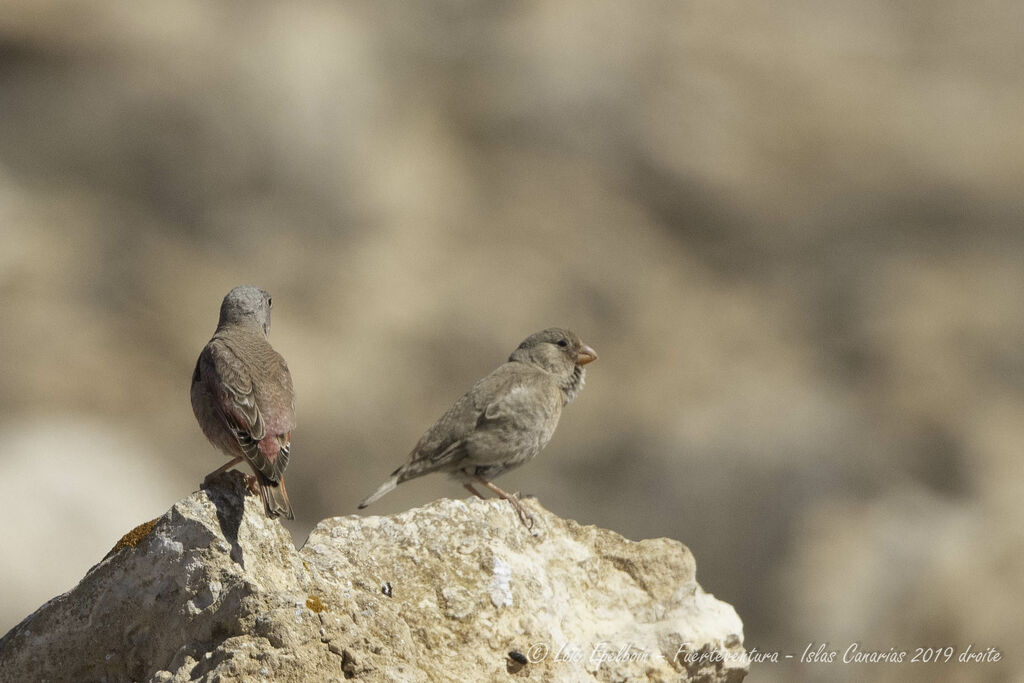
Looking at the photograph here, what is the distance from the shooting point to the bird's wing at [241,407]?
5.35 metres

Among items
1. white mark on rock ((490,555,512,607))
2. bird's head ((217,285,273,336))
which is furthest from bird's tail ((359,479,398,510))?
white mark on rock ((490,555,512,607))

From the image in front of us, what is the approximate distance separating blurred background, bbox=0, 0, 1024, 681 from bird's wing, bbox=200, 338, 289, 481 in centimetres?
1103

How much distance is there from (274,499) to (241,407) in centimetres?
63

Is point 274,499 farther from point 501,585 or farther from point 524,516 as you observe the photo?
point 524,516

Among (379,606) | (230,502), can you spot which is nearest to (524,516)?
(379,606)

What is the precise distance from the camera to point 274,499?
5055 millimetres

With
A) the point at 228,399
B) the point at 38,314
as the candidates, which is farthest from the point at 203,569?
the point at 38,314

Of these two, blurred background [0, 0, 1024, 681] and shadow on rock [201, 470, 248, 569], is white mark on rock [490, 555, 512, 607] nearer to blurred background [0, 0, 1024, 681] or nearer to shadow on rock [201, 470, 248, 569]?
shadow on rock [201, 470, 248, 569]

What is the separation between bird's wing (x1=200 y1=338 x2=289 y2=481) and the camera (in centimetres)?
535

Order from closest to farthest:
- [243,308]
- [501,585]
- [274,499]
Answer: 1. [274,499]
2. [501,585]
3. [243,308]

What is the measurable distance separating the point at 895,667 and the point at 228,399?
40.7ft

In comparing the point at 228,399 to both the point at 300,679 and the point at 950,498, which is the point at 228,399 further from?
the point at 950,498

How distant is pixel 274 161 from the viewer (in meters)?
20.8

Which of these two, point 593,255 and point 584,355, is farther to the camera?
point 593,255
